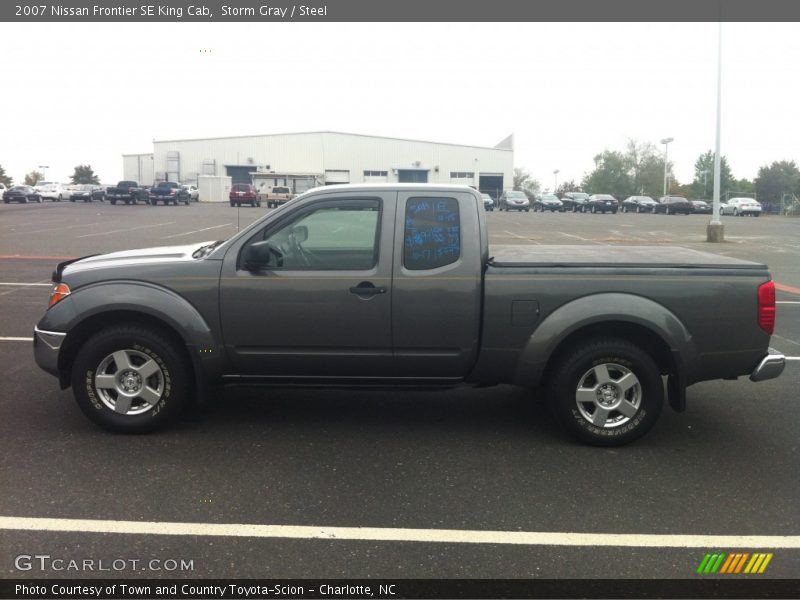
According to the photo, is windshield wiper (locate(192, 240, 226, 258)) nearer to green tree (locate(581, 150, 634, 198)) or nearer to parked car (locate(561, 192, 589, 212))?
parked car (locate(561, 192, 589, 212))

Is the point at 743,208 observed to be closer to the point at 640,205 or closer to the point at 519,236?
the point at 640,205

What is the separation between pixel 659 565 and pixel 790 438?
2407 millimetres

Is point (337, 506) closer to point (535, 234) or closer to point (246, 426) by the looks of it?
point (246, 426)

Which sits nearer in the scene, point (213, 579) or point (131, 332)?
point (213, 579)

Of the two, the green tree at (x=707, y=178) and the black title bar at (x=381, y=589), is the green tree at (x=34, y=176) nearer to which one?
the green tree at (x=707, y=178)

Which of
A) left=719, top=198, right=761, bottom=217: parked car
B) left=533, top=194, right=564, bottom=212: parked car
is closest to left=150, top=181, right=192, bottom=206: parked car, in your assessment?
left=533, top=194, right=564, bottom=212: parked car

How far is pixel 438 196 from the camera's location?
5.19 m

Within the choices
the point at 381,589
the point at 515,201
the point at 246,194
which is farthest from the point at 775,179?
the point at 381,589

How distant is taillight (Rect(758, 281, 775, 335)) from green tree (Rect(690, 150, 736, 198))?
9619 cm

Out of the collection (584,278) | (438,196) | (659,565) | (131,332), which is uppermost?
(438,196)

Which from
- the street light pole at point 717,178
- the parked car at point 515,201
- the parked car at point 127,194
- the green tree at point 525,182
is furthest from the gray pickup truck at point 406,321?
the green tree at point 525,182

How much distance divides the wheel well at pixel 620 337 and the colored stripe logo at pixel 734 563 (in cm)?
161

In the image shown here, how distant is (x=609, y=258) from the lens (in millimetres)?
5383

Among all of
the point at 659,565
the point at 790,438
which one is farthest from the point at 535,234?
the point at 659,565
